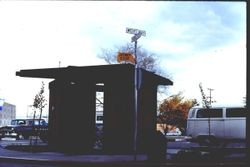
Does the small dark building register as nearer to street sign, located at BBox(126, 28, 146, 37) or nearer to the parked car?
street sign, located at BBox(126, 28, 146, 37)

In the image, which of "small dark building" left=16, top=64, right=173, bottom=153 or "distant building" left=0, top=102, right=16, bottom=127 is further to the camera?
"distant building" left=0, top=102, right=16, bottom=127

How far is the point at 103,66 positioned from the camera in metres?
16.7

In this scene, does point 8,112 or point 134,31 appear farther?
point 8,112

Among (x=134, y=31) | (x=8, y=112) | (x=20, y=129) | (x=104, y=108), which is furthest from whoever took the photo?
(x=8, y=112)

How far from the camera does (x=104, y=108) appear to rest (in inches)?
680

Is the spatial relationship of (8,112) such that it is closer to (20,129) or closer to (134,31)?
(20,129)

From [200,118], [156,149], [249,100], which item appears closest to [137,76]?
[156,149]

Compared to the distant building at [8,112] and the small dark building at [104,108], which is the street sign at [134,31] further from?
the distant building at [8,112]

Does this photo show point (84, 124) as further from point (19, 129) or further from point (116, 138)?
point (19, 129)

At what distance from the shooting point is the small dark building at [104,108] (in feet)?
55.2

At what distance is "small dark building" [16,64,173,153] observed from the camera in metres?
16.8

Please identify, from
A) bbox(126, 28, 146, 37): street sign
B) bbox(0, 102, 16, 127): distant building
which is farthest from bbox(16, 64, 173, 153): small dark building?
bbox(0, 102, 16, 127): distant building

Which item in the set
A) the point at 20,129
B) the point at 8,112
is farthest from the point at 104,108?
the point at 8,112

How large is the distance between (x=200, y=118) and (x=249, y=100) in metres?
18.8
